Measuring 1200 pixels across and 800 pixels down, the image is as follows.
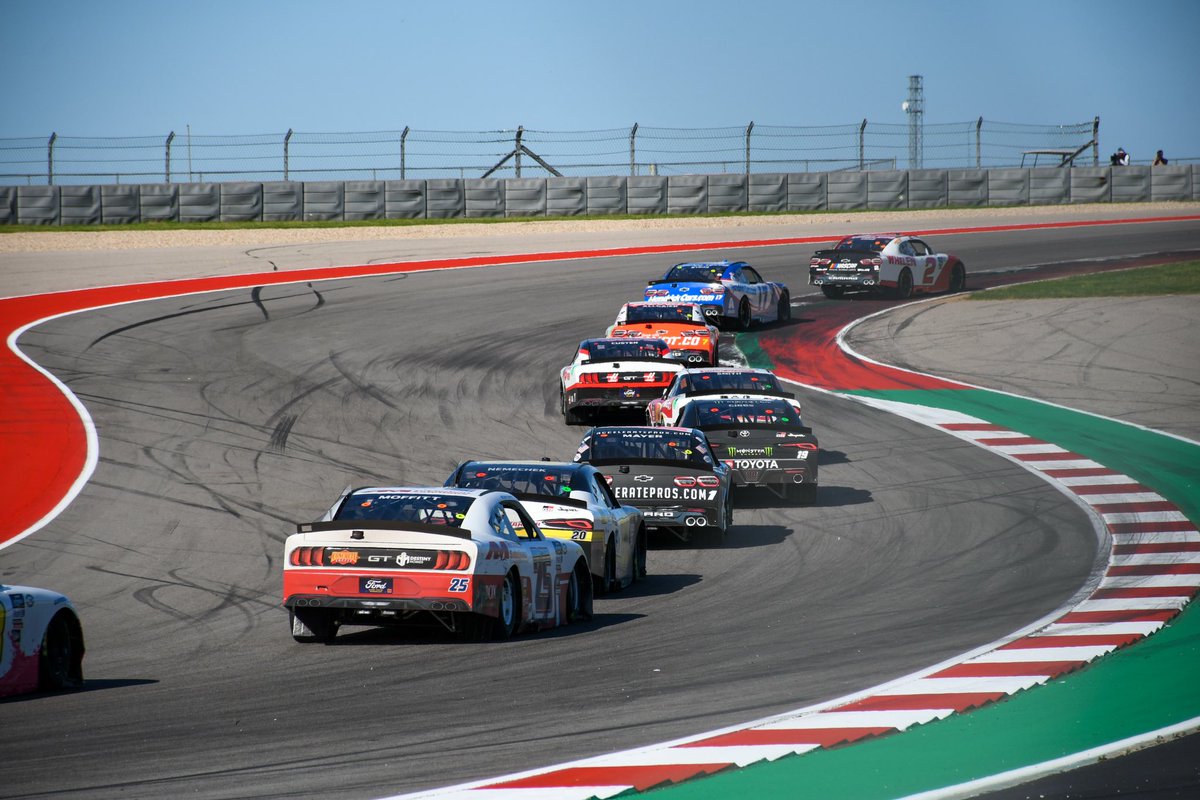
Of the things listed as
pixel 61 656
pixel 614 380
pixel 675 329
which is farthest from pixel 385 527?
pixel 675 329

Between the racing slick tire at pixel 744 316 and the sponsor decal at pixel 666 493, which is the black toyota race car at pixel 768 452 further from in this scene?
the racing slick tire at pixel 744 316

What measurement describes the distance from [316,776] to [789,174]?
45.0 meters

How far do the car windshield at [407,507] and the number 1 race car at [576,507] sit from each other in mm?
1616

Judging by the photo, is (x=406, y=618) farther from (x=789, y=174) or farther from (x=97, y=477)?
(x=789, y=174)

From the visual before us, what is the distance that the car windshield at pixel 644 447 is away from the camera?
15.8 m

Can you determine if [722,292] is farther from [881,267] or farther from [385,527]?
[385,527]

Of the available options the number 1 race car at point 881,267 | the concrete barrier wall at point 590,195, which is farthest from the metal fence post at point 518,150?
the number 1 race car at point 881,267

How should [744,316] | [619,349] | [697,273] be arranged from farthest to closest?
[744,316] → [697,273] → [619,349]

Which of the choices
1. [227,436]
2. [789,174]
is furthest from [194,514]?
[789,174]

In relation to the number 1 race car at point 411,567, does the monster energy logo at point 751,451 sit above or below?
below

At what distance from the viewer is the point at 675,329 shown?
25.3 m

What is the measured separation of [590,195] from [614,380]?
2706 cm

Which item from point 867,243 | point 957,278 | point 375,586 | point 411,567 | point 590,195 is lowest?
point 375,586

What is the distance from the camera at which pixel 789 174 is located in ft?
165
